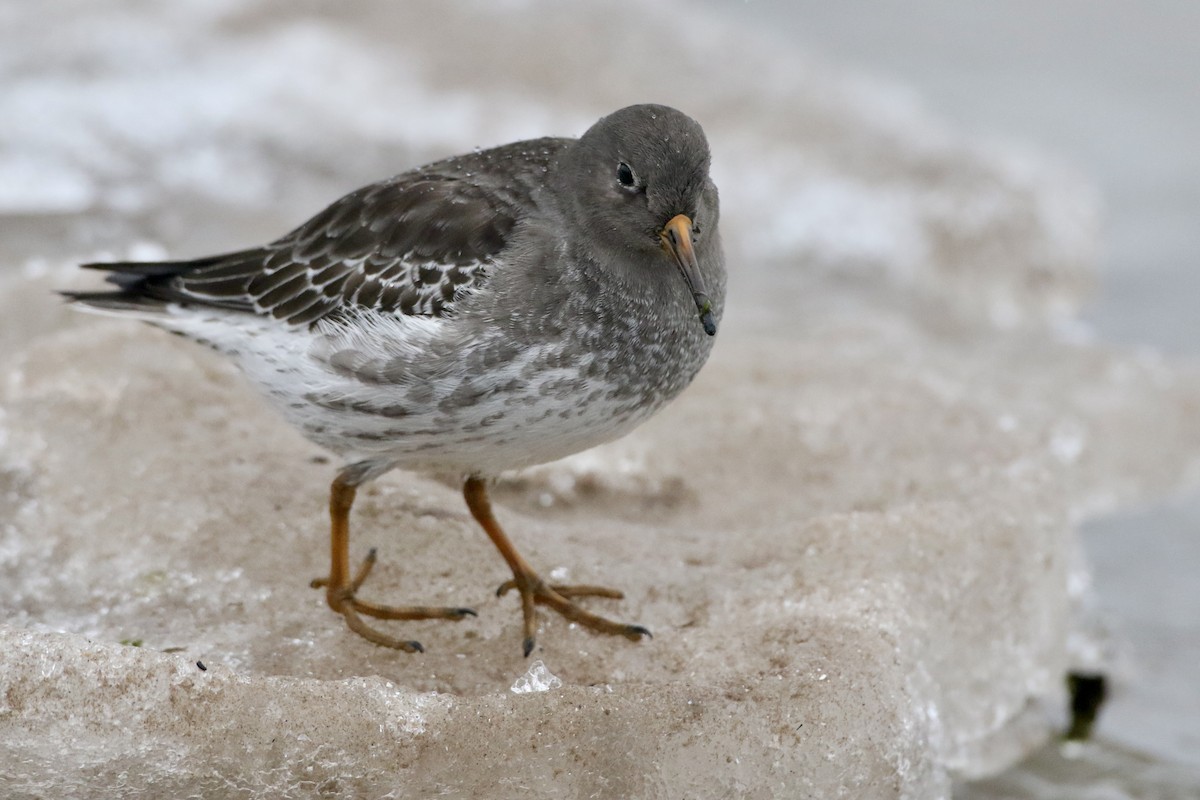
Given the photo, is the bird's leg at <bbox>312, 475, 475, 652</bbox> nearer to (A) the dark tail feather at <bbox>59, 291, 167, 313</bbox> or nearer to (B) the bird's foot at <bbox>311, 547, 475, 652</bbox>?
(B) the bird's foot at <bbox>311, 547, 475, 652</bbox>

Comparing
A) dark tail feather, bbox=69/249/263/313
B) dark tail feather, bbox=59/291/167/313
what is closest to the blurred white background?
dark tail feather, bbox=69/249/263/313

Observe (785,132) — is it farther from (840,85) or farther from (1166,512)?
(1166,512)

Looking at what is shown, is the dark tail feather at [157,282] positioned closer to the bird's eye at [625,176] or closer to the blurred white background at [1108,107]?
the bird's eye at [625,176]

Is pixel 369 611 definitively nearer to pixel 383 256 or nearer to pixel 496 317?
pixel 496 317

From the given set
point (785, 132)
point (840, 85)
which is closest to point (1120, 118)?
point (840, 85)

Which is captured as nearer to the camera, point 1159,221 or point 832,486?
point 832,486
